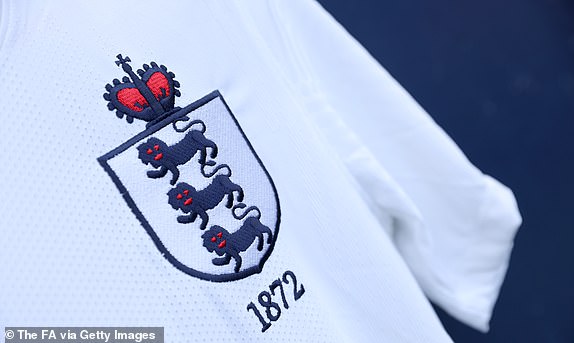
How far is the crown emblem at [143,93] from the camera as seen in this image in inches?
16.8

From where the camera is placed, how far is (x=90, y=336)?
0.40m

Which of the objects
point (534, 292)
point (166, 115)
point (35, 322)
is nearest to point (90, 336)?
point (35, 322)

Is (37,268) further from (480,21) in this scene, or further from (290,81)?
(480,21)

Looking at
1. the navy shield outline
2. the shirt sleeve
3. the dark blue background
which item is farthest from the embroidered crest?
the dark blue background

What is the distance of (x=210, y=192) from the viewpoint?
1.43 feet

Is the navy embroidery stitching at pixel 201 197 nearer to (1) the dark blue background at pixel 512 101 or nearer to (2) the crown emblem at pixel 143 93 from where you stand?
(2) the crown emblem at pixel 143 93

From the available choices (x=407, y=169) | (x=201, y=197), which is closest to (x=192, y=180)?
(x=201, y=197)

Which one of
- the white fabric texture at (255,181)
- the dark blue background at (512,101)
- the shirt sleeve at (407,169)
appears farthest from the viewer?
the dark blue background at (512,101)

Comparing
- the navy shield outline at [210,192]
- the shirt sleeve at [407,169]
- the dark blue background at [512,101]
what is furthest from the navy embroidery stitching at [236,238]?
the dark blue background at [512,101]

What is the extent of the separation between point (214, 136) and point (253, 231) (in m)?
0.07

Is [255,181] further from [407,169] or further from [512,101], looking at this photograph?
[512,101]

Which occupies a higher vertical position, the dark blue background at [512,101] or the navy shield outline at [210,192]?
the navy shield outline at [210,192]

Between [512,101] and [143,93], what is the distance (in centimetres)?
62

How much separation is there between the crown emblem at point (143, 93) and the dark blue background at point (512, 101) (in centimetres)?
47
